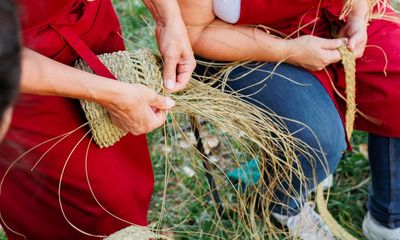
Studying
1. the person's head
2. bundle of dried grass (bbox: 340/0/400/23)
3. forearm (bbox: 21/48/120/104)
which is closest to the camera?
the person's head

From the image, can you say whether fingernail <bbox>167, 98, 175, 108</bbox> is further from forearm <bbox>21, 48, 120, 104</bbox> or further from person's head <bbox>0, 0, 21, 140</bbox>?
person's head <bbox>0, 0, 21, 140</bbox>

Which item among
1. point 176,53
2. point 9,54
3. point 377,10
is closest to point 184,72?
point 176,53

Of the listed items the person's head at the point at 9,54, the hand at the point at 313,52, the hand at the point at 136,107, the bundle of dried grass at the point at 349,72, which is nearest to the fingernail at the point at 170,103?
the hand at the point at 136,107

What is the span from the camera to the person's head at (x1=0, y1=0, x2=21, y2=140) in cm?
73

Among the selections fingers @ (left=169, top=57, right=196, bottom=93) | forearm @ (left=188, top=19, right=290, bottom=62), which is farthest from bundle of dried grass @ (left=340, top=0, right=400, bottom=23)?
fingers @ (left=169, top=57, right=196, bottom=93)

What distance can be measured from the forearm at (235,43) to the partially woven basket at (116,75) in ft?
0.79

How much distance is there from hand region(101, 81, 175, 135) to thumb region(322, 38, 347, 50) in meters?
0.50

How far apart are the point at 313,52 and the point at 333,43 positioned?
3.1 inches

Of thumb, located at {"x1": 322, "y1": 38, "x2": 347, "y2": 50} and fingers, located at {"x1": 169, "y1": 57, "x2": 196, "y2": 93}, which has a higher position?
thumb, located at {"x1": 322, "y1": 38, "x2": 347, "y2": 50}

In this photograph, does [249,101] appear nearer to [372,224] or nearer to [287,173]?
[287,173]

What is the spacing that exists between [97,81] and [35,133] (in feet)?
0.72

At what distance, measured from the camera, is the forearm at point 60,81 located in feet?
3.93

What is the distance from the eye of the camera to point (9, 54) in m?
0.74

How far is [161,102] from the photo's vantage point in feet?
4.55
